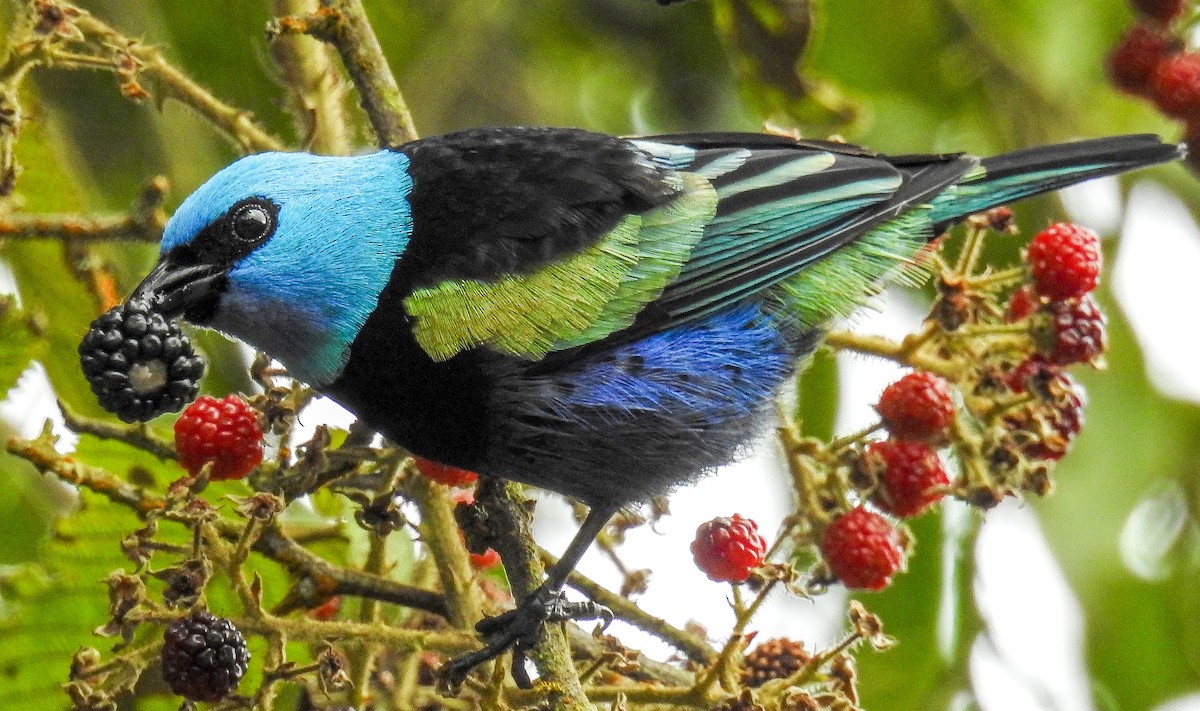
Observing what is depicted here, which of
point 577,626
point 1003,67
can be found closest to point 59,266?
point 577,626

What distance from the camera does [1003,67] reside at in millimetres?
4883

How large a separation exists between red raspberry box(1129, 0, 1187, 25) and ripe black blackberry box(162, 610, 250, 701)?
3317mm

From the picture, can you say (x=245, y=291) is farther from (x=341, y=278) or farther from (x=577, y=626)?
(x=577, y=626)

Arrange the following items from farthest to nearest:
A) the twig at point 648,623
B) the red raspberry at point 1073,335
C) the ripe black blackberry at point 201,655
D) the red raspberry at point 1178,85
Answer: the red raspberry at point 1178,85
the red raspberry at point 1073,335
the twig at point 648,623
the ripe black blackberry at point 201,655

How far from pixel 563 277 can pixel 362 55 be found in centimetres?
72

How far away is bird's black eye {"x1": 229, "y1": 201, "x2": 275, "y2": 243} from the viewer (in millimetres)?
3326

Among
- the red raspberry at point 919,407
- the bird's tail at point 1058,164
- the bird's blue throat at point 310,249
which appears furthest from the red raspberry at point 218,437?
the bird's tail at point 1058,164

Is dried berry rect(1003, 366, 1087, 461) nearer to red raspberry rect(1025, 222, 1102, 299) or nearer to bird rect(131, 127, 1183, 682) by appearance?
red raspberry rect(1025, 222, 1102, 299)

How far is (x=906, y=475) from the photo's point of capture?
3.36m

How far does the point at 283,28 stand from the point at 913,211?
6.29 ft

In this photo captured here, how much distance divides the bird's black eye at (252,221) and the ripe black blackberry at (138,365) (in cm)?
44

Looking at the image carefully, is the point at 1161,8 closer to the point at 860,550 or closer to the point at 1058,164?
the point at 1058,164

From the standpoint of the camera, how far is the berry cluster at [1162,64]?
4340 mm

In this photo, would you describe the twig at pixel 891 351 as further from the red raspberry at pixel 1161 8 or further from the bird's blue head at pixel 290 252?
the red raspberry at pixel 1161 8
